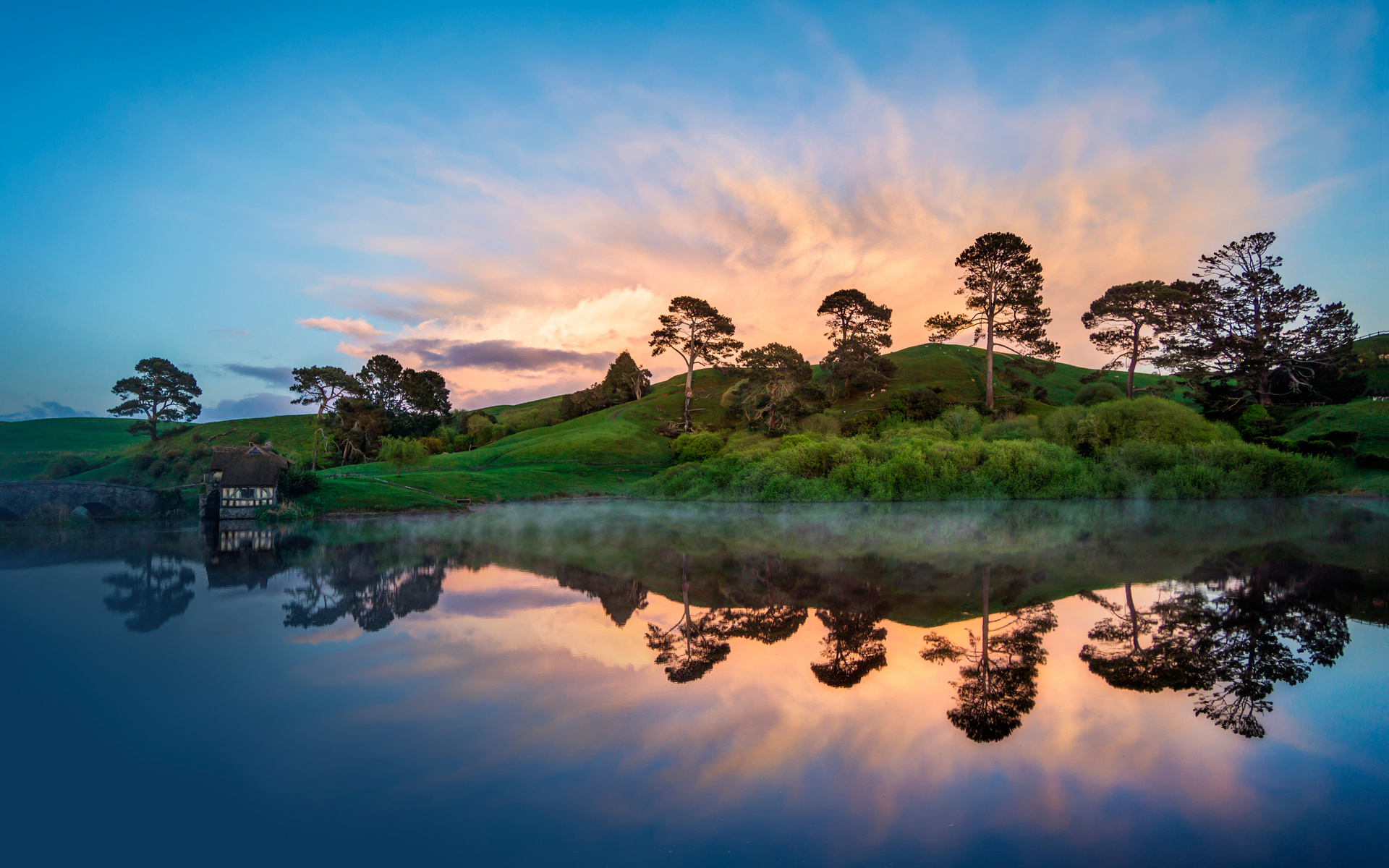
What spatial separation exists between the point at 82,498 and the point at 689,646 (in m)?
31.8

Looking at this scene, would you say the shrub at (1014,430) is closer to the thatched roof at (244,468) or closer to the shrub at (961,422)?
the shrub at (961,422)

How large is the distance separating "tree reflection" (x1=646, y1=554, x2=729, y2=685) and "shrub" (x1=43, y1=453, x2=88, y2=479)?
6126 centimetres

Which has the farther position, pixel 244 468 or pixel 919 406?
pixel 919 406

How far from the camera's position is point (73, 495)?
25.4m

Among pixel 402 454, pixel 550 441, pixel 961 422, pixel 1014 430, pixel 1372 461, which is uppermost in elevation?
pixel 961 422

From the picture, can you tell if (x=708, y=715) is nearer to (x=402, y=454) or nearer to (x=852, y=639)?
(x=852, y=639)

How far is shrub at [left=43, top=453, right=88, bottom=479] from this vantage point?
46.1m

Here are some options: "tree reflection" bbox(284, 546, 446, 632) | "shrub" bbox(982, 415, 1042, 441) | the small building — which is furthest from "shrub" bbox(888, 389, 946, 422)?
the small building

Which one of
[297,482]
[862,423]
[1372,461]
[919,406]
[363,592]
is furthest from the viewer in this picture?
[862,423]

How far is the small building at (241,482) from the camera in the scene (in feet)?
93.5

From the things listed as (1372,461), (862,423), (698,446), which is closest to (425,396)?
(698,446)

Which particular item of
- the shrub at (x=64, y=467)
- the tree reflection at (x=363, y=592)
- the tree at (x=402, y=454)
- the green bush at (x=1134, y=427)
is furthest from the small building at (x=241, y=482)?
the green bush at (x=1134, y=427)

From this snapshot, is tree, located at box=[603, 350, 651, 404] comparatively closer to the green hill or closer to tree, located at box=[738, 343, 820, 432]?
the green hill

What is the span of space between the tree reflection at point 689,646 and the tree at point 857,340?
52795 mm
